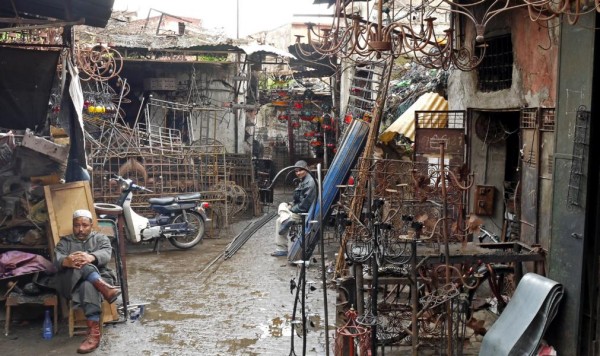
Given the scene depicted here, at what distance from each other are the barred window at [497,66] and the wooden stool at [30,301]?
7265mm

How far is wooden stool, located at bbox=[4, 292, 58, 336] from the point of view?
26.0 ft

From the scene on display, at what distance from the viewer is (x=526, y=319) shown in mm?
6012

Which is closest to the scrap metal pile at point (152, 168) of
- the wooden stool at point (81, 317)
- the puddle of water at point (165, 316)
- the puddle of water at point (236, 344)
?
the puddle of water at point (165, 316)

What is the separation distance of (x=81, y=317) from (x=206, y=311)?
1803 mm

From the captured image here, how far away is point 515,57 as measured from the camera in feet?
28.2

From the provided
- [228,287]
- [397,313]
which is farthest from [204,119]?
[397,313]

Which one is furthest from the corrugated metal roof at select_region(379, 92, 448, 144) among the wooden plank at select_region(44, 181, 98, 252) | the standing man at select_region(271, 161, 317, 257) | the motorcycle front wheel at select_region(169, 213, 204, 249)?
the wooden plank at select_region(44, 181, 98, 252)

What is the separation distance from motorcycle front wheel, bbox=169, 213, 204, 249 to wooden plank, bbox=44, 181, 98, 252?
4.13 m

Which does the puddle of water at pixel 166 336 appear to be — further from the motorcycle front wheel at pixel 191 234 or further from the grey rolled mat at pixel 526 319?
the motorcycle front wheel at pixel 191 234

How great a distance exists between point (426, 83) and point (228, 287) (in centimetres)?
672

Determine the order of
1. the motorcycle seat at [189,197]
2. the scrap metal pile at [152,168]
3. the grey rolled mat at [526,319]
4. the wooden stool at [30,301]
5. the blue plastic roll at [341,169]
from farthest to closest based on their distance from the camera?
the scrap metal pile at [152,168]
the motorcycle seat at [189,197]
the blue plastic roll at [341,169]
the wooden stool at [30,301]
the grey rolled mat at [526,319]

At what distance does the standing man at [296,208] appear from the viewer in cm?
1179

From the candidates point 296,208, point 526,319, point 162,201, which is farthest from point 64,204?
point 526,319

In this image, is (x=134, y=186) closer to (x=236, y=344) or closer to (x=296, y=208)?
(x=296, y=208)
